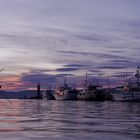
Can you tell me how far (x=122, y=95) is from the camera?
566 ft

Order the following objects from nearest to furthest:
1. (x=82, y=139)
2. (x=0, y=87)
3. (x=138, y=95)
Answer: (x=82, y=139) → (x=0, y=87) → (x=138, y=95)

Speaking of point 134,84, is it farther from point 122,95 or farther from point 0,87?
point 0,87

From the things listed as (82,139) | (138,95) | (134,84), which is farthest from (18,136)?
(134,84)

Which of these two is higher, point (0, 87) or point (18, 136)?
point (0, 87)

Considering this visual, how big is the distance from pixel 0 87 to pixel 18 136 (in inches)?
311

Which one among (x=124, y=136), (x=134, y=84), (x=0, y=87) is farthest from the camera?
(x=134, y=84)

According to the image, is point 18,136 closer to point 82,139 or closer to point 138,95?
point 82,139

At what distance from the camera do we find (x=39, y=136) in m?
26.5

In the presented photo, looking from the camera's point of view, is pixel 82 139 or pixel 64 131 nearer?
pixel 82 139

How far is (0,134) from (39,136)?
2.73 metres

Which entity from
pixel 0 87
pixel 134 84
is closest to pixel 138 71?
pixel 134 84

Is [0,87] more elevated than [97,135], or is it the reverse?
[0,87]

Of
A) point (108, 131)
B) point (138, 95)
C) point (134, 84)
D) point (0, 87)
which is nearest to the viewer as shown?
point (108, 131)

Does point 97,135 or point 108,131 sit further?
point 108,131
